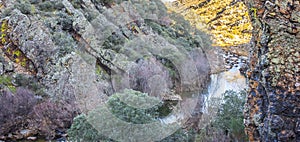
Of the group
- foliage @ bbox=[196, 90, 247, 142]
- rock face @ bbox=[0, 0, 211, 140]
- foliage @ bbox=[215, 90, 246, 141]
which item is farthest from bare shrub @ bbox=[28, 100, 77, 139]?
foliage @ bbox=[215, 90, 246, 141]

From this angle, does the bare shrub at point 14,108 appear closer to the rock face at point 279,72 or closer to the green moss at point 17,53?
the green moss at point 17,53

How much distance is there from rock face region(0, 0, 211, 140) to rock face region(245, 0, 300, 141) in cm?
956

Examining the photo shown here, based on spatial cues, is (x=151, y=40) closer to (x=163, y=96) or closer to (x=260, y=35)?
(x=163, y=96)

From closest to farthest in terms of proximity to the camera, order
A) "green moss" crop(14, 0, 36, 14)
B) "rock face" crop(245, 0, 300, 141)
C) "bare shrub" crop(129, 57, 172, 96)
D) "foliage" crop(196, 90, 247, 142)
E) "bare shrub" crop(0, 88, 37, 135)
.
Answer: "rock face" crop(245, 0, 300, 141) < "foliage" crop(196, 90, 247, 142) < "bare shrub" crop(0, 88, 37, 135) < "bare shrub" crop(129, 57, 172, 96) < "green moss" crop(14, 0, 36, 14)

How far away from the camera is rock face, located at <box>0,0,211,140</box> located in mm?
14719

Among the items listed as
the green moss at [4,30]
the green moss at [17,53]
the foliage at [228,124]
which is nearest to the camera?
the foliage at [228,124]

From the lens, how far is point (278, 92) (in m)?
3.35

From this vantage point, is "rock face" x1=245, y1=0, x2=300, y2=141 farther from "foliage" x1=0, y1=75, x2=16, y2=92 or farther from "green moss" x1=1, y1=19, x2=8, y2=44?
"green moss" x1=1, y1=19, x2=8, y2=44

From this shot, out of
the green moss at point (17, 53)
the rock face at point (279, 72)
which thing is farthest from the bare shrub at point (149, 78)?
the rock face at point (279, 72)

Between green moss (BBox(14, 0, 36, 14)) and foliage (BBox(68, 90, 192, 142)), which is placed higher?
green moss (BBox(14, 0, 36, 14))

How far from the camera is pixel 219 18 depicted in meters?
30.5

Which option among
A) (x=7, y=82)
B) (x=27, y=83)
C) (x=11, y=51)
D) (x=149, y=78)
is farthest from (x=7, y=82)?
(x=149, y=78)

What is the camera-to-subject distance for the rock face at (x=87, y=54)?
48.3ft

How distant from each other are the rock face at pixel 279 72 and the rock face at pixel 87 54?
956cm
